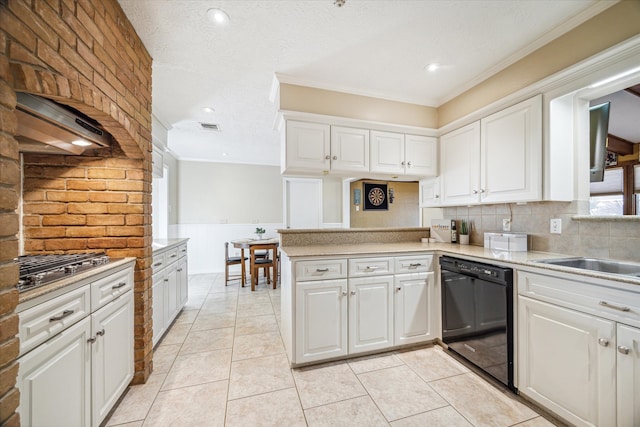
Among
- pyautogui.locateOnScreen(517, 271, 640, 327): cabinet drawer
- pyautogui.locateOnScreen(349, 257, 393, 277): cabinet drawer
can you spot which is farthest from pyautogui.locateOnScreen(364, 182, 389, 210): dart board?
pyautogui.locateOnScreen(517, 271, 640, 327): cabinet drawer

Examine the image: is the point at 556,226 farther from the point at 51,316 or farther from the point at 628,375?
the point at 51,316

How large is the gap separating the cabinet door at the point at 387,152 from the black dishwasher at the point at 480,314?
1.06 metres

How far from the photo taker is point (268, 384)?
1.87 meters

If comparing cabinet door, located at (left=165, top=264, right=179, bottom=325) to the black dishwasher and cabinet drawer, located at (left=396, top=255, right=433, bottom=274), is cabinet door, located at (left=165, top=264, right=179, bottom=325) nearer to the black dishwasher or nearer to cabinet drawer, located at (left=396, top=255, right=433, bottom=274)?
cabinet drawer, located at (left=396, top=255, right=433, bottom=274)

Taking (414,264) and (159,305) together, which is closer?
(414,264)

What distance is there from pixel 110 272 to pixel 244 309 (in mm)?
2171

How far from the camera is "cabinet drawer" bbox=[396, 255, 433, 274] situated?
2.25m

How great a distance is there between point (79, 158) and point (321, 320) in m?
2.10

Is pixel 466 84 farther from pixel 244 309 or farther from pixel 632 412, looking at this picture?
pixel 244 309

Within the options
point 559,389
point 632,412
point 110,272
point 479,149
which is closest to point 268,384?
point 110,272

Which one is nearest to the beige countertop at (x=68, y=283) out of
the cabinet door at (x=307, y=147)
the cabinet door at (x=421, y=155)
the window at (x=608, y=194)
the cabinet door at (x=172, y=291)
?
the cabinet door at (x=172, y=291)

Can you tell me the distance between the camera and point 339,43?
6.43 ft

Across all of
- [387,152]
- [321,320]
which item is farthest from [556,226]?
[321,320]

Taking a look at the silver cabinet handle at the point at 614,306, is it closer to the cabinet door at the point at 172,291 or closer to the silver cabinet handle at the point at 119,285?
the silver cabinet handle at the point at 119,285
